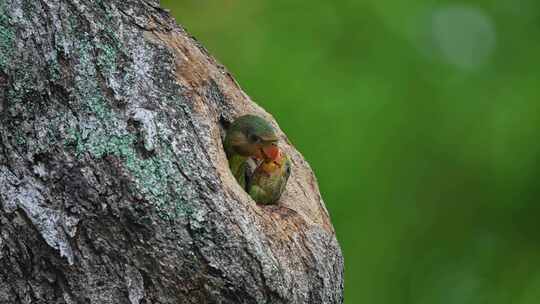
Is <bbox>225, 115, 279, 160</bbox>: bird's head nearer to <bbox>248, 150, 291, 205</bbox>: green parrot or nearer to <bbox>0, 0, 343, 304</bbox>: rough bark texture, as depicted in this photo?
<bbox>248, 150, 291, 205</bbox>: green parrot

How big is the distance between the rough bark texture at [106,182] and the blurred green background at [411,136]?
285 cm

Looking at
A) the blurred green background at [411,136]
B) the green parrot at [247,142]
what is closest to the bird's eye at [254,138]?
the green parrot at [247,142]

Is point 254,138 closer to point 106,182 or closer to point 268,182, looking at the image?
point 268,182

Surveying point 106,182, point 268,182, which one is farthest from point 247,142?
point 106,182

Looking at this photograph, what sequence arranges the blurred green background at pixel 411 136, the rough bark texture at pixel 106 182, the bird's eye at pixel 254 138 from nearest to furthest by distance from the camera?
the rough bark texture at pixel 106 182, the bird's eye at pixel 254 138, the blurred green background at pixel 411 136

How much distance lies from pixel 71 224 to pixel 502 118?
3775 mm

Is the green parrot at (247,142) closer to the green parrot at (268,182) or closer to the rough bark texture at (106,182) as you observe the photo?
the green parrot at (268,182)

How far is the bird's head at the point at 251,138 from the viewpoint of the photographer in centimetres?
299

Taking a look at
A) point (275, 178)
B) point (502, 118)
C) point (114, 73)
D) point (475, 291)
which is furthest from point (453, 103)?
point (114, 73)

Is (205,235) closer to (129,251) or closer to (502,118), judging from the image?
(129,251)

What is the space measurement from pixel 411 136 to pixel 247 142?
3.03 metres

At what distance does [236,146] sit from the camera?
3.00 m

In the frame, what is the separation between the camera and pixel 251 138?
2.98m

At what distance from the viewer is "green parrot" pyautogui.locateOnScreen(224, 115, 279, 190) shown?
2988mm
